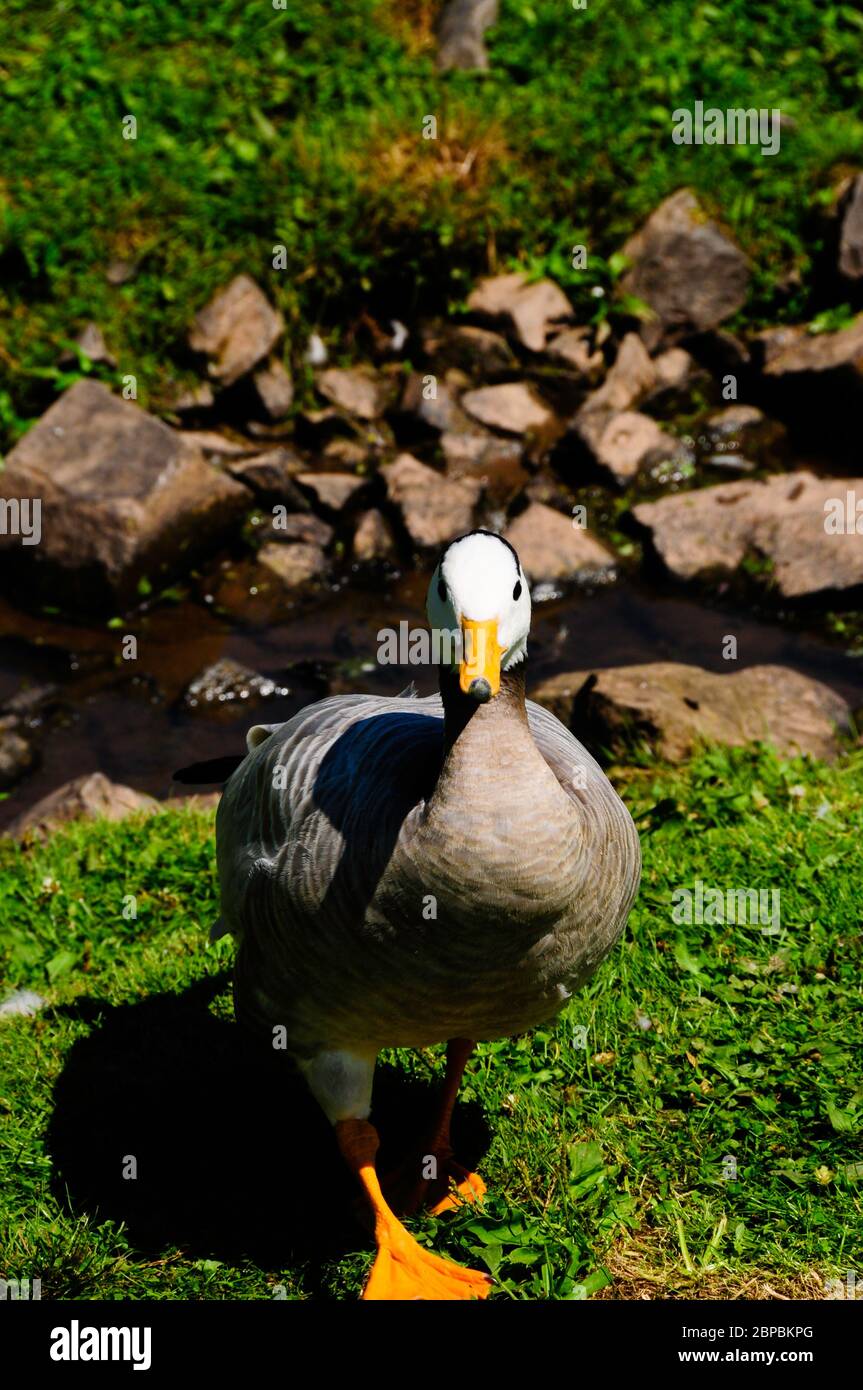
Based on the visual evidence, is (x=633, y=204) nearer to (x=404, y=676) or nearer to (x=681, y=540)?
(x=681, y=540)

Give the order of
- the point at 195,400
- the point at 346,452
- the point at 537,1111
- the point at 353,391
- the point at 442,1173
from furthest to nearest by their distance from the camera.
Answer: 1. the point at 353,391
2. the point at 195,400
3. the point at 346,452
4. the point at 537,1111
5. the point at 442,1173

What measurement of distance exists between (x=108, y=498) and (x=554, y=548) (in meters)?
2.87

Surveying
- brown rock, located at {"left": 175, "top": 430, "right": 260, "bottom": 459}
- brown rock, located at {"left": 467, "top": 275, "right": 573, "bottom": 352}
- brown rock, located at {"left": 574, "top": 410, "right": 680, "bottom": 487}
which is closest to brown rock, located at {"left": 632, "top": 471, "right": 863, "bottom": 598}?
brown rock, located at {"left": 574, "top": 410, "right": 680, "bottom": 487}

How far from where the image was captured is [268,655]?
8648 millimetres

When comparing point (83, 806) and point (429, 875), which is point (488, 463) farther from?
point (429, 875)

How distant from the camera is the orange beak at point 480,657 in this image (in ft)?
10.1

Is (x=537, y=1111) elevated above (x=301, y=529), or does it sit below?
below

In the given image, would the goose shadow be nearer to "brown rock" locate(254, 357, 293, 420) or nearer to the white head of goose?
the white head of goose

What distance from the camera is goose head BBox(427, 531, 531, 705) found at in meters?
3.09

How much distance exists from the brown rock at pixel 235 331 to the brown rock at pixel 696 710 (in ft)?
13.9

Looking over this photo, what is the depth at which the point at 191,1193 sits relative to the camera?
4.27m

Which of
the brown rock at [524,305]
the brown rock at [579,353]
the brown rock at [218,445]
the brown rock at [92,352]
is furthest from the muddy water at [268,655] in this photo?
the brown rock at [524,305]

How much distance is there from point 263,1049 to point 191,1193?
0.61 metres

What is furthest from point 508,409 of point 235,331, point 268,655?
point 268,655
